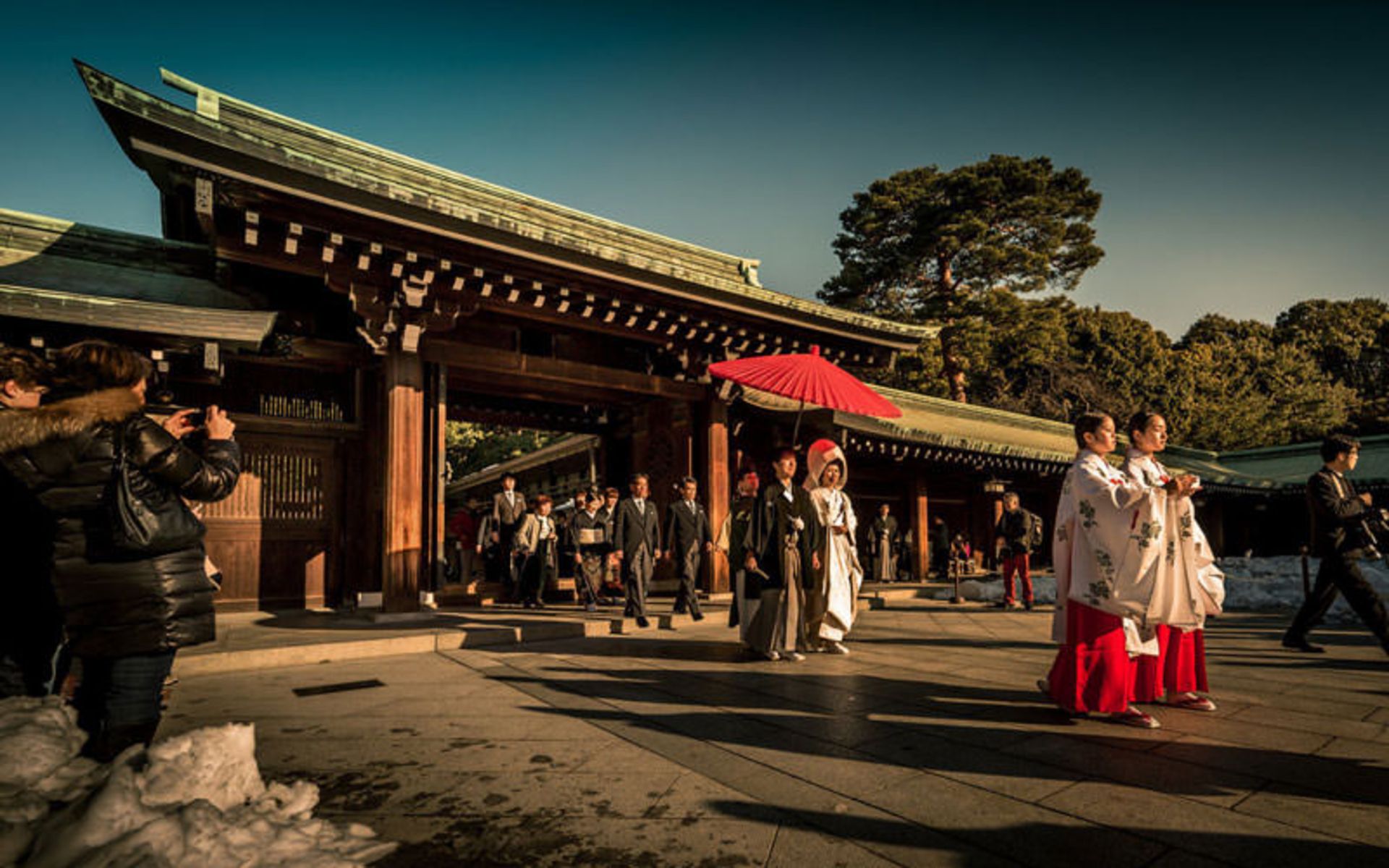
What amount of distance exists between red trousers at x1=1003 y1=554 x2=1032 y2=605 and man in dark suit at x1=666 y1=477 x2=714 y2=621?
4.88 metres

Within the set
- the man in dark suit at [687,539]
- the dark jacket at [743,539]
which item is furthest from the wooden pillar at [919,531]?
the dark jacket at [743,539]

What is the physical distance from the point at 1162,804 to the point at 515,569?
863 cm

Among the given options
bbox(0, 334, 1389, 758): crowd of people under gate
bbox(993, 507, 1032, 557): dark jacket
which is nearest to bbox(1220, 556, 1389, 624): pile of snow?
bbox(993, 507, 1032, 557): dark jacket

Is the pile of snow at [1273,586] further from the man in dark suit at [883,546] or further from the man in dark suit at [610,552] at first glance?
the man in dark suit at [610,552]

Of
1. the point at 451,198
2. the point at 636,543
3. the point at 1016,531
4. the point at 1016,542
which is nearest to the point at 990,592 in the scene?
the point at 1016,542

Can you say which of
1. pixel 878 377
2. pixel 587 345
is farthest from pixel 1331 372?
pixel 587 345

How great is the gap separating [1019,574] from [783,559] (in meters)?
6.16

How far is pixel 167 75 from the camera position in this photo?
743 cm

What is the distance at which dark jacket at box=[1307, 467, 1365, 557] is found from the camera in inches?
216

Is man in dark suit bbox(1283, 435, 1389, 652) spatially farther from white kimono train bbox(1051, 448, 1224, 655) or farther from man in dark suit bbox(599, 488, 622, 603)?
man in dark suit bbox(599, 488, 622, 603)

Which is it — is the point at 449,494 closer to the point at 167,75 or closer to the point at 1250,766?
the point at 167,75

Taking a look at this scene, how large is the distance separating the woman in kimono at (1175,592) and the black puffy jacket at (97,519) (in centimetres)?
442

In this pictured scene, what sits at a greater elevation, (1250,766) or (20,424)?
(20,424)

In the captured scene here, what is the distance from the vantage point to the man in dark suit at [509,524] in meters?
10.1
